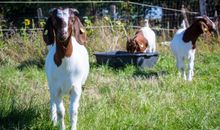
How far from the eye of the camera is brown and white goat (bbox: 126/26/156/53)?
9.69 metres

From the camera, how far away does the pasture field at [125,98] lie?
5004mm

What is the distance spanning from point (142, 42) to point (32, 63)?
2.37m

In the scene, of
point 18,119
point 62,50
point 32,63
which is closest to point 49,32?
point 62,50

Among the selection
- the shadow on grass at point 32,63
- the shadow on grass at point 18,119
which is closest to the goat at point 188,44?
the shadow on grass at point 32,63

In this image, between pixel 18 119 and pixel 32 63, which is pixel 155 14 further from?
pixel 18 119

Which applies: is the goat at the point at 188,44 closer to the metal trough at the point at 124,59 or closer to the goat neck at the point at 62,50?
the metal trough at the point at 124,59

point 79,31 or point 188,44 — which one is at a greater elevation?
point 79,31

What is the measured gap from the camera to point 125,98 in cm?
605

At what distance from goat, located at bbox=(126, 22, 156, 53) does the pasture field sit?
50 centimetres

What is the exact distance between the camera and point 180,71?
7.89 metres

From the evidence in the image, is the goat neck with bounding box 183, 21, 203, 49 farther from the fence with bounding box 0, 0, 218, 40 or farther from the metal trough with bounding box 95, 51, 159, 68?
the fence with bounding box 0, 0, 218, 40

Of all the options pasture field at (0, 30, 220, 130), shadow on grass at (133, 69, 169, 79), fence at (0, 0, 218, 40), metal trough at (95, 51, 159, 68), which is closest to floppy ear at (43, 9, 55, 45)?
pasture field at (0, 30, 220, 130)

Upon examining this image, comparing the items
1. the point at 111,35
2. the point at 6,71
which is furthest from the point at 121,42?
the point at 6,71

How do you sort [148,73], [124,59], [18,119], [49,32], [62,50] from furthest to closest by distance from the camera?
[124,59] < [148,73] < [18,119] < [49,32] < [62,50]
